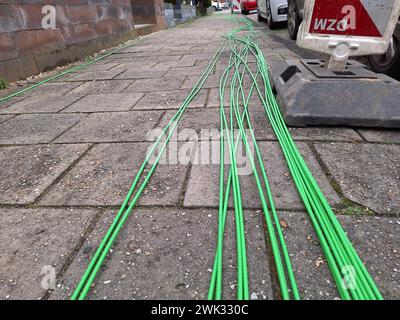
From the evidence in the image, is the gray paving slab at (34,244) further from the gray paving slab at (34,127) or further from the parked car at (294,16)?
the parked car at (294,16)

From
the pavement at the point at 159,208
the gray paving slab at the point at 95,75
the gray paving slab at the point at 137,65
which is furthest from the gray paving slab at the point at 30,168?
the gray paving slab at the point at 137,65

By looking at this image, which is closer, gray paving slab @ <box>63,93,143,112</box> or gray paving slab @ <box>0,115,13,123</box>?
gray paving slab @ <box>0,115,13,123</box>

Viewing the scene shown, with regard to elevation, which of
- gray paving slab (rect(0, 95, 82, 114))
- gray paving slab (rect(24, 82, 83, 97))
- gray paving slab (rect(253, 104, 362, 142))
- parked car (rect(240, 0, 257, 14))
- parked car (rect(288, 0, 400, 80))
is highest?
parked car (rect(240, 0, 257, 14))

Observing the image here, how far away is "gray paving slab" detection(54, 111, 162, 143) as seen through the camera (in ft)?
7.99

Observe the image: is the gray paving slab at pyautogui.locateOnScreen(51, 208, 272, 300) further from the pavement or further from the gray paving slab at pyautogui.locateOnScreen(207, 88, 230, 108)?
the gray paving slab at pyautogui.locateOnScreen(207, 88, 230, 108)

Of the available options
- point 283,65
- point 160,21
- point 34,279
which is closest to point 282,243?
point 34,279

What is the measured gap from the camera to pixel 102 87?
13.1ft

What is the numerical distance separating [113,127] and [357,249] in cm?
221

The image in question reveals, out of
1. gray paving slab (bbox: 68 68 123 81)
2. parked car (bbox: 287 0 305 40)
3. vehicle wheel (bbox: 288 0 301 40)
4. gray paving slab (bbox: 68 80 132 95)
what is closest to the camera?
gray paving slab (bbox: 68 80 132 95)

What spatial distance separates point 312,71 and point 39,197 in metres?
2.56

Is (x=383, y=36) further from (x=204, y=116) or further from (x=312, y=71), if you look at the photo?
(x=204, y=116)

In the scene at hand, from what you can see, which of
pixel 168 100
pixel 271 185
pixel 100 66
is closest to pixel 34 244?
pixel 271 185

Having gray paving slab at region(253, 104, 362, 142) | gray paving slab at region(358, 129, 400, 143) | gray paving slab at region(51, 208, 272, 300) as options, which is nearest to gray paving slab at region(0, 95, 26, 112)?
gray paving slab at region(51, 208, 272, 300)

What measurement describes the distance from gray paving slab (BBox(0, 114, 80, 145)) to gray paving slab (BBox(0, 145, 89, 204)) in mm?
175
